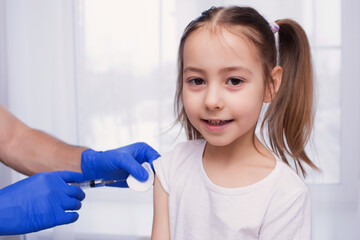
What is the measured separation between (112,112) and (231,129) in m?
1.13

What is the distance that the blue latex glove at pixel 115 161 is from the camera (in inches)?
45.6

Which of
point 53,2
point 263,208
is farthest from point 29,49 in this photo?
point 263,208

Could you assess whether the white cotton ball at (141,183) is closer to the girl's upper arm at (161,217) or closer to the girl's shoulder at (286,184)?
the girl's upper arm at (161,217)

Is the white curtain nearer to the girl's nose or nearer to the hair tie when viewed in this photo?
the hair tie

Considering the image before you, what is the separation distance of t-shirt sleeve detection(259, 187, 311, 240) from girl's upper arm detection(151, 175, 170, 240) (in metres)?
0.27

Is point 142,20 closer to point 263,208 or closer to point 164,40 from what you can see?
point 164,40

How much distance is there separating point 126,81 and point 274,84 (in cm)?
105

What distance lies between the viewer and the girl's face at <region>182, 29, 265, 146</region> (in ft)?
2.80

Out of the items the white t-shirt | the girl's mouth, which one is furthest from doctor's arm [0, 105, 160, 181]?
the girl's mouth

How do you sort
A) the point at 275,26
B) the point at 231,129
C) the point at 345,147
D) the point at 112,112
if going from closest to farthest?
the point at 231,129 → the point at 275,26 → the point at 345,147 → the point at 112,112

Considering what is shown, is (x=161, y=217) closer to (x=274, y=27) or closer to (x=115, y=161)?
(x=115, y=161)

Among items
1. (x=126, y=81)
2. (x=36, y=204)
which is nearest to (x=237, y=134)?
(x=36, y=204)

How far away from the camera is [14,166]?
1.38 metres

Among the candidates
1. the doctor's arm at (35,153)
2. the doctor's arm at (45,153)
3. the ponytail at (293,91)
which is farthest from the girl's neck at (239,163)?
the doctor's arm at (35,153)
